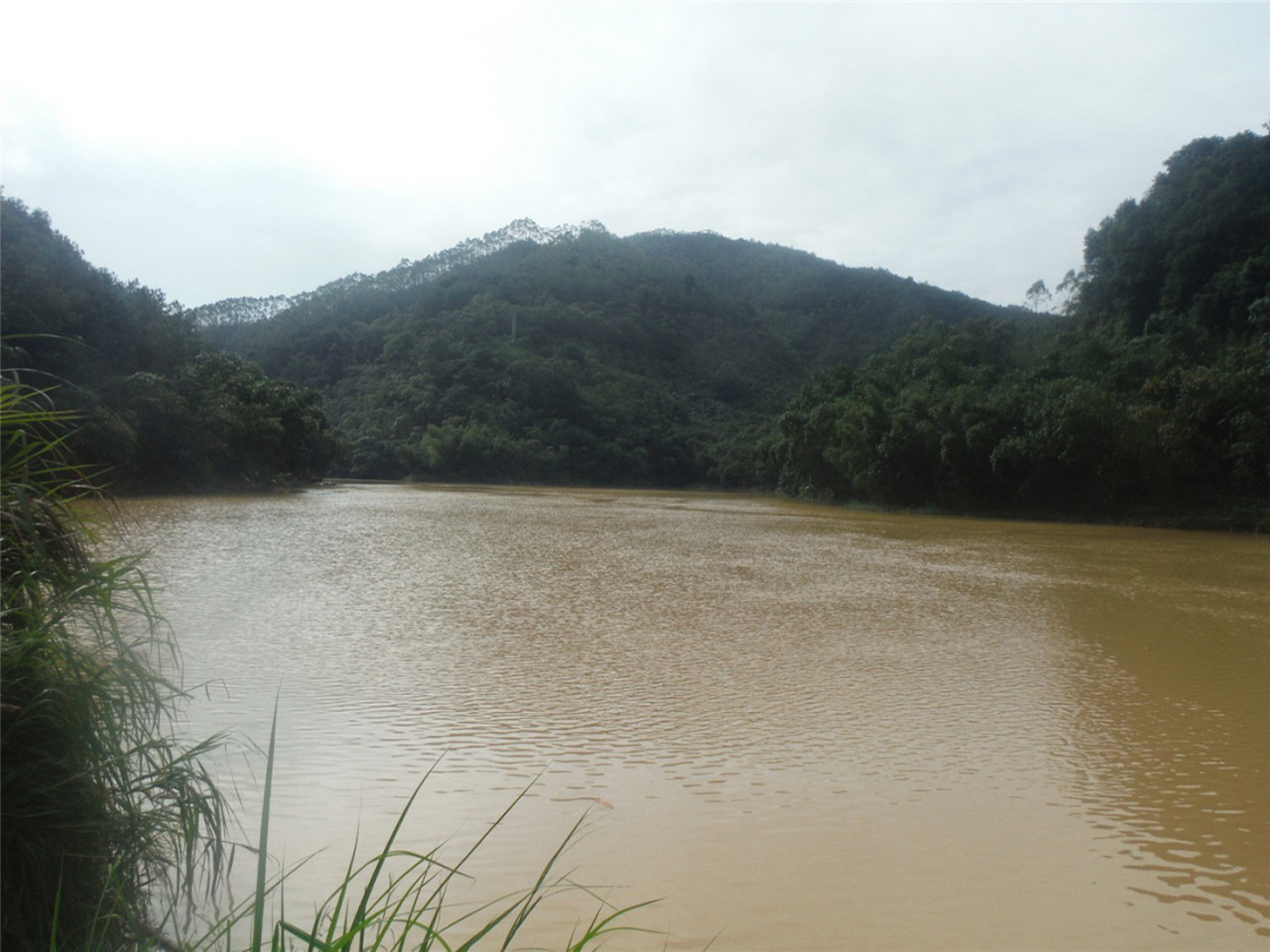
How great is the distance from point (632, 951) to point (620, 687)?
2.61 m

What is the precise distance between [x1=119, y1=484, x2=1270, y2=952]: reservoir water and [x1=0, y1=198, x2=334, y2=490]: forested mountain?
11.2 m

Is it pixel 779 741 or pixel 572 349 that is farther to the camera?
pixel 572 349

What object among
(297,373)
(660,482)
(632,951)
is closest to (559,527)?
(632,951)

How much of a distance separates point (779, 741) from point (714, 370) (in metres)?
55.6

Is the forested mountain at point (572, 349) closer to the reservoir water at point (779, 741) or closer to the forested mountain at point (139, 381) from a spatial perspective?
the forested mountain at point (139, 381)

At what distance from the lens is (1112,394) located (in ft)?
77.1

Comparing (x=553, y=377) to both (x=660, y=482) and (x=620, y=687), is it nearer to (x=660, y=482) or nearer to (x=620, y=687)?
(x=660, y=482)

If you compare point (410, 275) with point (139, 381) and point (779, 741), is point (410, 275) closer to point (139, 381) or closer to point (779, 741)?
point (139, 381)

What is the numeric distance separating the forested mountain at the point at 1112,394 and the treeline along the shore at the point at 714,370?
81 mm

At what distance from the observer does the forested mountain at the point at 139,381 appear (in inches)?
728

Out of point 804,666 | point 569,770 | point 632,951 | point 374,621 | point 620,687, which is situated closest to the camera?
point 632,951

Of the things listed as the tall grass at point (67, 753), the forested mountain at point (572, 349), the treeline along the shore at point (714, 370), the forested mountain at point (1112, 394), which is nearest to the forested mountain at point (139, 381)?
the treeline along the shore at point (714, 370)

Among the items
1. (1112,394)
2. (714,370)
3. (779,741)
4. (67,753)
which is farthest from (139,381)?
(714,370)

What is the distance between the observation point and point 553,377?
5109 cm
